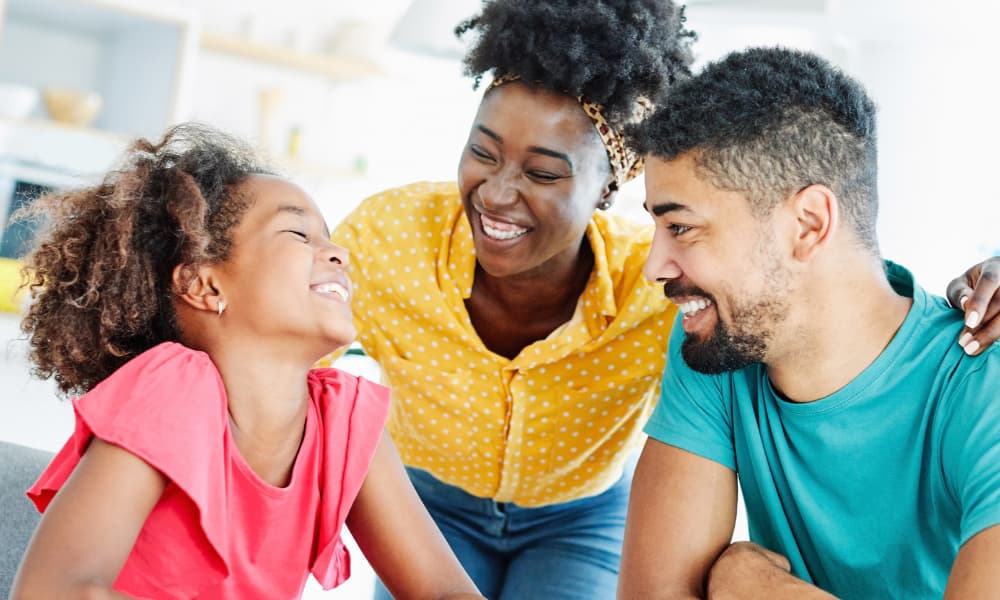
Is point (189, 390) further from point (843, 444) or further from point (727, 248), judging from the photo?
point (843, 444)

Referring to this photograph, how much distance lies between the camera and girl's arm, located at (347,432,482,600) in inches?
54.1

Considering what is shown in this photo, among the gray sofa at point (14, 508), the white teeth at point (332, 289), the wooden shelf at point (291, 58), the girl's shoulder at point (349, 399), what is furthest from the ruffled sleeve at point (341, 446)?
the wooden shelf at point (291, 58)

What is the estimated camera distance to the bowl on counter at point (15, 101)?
163 inches

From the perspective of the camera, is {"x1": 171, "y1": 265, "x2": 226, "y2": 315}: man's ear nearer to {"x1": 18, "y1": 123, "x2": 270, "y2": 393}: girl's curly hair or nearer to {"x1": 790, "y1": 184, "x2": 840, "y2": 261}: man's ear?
{"x1": 18, "y1": 123, "x2": 270, "y2": 393}: girl's curly hair

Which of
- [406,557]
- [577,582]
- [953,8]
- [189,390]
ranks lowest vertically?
[577,582]

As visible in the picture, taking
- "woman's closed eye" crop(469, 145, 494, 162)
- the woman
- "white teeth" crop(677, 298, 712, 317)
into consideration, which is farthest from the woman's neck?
"white teeth" crop(677, 298, 712, 317)

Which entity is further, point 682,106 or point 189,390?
point 682,106

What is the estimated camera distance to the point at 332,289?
1.41 metres

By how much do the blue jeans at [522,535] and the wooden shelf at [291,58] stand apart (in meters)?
3.22

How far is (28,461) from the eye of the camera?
142 cm

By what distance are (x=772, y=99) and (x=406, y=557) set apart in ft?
2.68

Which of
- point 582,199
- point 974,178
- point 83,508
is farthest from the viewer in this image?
point 974,178

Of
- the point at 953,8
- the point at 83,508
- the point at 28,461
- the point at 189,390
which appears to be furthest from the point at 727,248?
the point at 953,8

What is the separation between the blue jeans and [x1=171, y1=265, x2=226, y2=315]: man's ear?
2.77 feet
